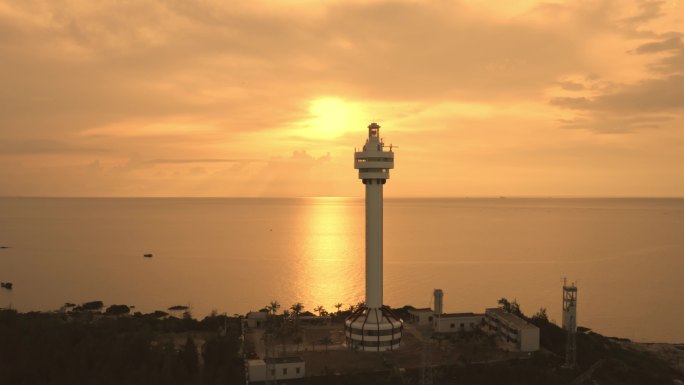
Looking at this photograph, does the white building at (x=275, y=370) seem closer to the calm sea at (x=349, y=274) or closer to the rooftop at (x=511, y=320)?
the rooftop at (x=511, y=320)

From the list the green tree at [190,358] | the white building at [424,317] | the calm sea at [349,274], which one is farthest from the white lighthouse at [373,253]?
the calm sea at [349,274]

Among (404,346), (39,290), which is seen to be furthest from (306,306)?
(39,290)

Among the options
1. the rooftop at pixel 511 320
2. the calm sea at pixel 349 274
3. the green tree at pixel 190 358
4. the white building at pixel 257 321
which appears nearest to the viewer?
the green tree at pixel 190 358

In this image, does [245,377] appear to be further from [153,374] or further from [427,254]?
[427,254]

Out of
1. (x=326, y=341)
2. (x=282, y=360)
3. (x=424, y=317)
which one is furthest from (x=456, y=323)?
(x=282, y=360)

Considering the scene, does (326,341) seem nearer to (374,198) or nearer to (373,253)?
(373,253)

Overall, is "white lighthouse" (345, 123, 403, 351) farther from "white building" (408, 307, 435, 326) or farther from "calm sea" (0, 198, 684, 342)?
"calm sea" (0, 198, 684, 342)
